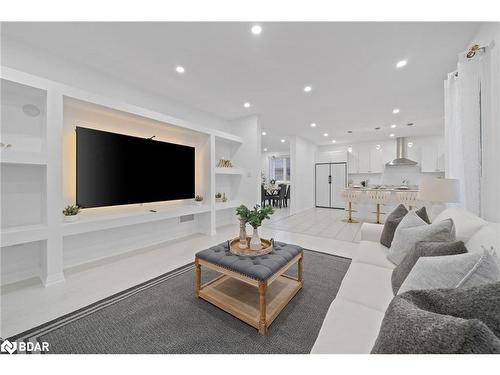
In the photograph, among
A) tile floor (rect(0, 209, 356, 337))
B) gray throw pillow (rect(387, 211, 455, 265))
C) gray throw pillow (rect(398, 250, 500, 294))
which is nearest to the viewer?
gray throw pillow (rect(398, 250, 500, 294))

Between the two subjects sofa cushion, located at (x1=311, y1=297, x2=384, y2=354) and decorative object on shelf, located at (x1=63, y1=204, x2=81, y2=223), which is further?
decorative object on shelf, located at (x1=63, y1=204, x2=81, y2=223)

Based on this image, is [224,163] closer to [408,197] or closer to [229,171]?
[229,171]

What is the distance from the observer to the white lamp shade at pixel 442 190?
2.08m

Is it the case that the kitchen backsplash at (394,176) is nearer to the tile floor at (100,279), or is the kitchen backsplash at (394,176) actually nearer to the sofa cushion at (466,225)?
the tile floor at (100,279)

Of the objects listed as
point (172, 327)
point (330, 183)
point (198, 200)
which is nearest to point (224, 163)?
point (198, 200)

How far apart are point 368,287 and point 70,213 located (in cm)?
323

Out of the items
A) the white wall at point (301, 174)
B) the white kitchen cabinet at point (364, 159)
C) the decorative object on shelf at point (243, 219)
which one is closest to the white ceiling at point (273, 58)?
the decorative object on shelf at point (243, 219)

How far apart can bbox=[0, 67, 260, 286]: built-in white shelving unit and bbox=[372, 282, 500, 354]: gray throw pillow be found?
9.90 feet

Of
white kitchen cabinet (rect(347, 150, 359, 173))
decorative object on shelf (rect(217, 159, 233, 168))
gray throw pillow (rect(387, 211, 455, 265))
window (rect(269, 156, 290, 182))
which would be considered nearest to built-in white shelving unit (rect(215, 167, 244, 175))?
decorative object on shelf (rect(217, 159, 233, 168))

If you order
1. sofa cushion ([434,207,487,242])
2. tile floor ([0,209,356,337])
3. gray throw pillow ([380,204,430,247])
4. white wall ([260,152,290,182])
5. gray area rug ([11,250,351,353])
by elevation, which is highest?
white wall ([260,152,290,182])

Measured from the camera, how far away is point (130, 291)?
6.59ft

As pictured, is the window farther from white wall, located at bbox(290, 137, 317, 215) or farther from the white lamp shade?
the white lamp shade

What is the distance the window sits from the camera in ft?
33.9
